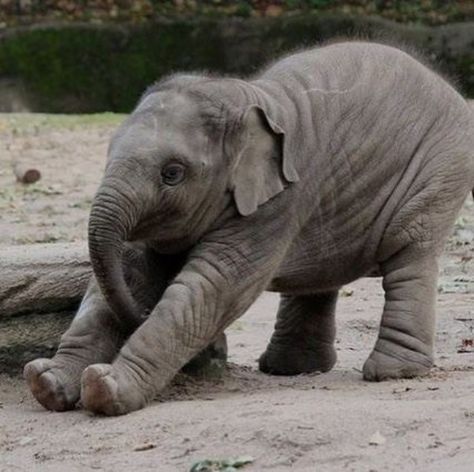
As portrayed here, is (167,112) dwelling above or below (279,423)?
above

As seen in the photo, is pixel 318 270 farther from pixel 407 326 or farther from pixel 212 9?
pixel 212 9

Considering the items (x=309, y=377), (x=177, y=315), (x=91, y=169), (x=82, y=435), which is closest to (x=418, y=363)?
(x=309, y=377)

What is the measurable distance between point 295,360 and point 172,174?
156 centimetres

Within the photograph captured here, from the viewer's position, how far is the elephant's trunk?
252 inches

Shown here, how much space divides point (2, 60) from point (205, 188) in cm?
1254

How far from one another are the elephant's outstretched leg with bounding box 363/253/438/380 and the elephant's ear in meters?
0.66

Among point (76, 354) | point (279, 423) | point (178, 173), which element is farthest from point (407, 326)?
point (279, 423)

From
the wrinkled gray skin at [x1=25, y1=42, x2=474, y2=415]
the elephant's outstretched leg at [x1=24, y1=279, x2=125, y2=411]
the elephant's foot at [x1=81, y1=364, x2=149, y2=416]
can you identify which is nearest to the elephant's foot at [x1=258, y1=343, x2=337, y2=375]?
the wrinkled gray skin at [x1=25, y1=42, x2=474, y2=415]

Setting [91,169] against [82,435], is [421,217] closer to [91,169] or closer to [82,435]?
[82,435]

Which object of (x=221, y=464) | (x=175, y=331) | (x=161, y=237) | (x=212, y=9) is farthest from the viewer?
(x=212, y=9)

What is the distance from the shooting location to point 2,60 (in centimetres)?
1895

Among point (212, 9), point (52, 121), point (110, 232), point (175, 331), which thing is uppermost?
point (110, 232)

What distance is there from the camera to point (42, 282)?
7.42 metres

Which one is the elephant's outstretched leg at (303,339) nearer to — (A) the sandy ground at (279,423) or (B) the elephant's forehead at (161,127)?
(A) the sandy ground at (279,423)
